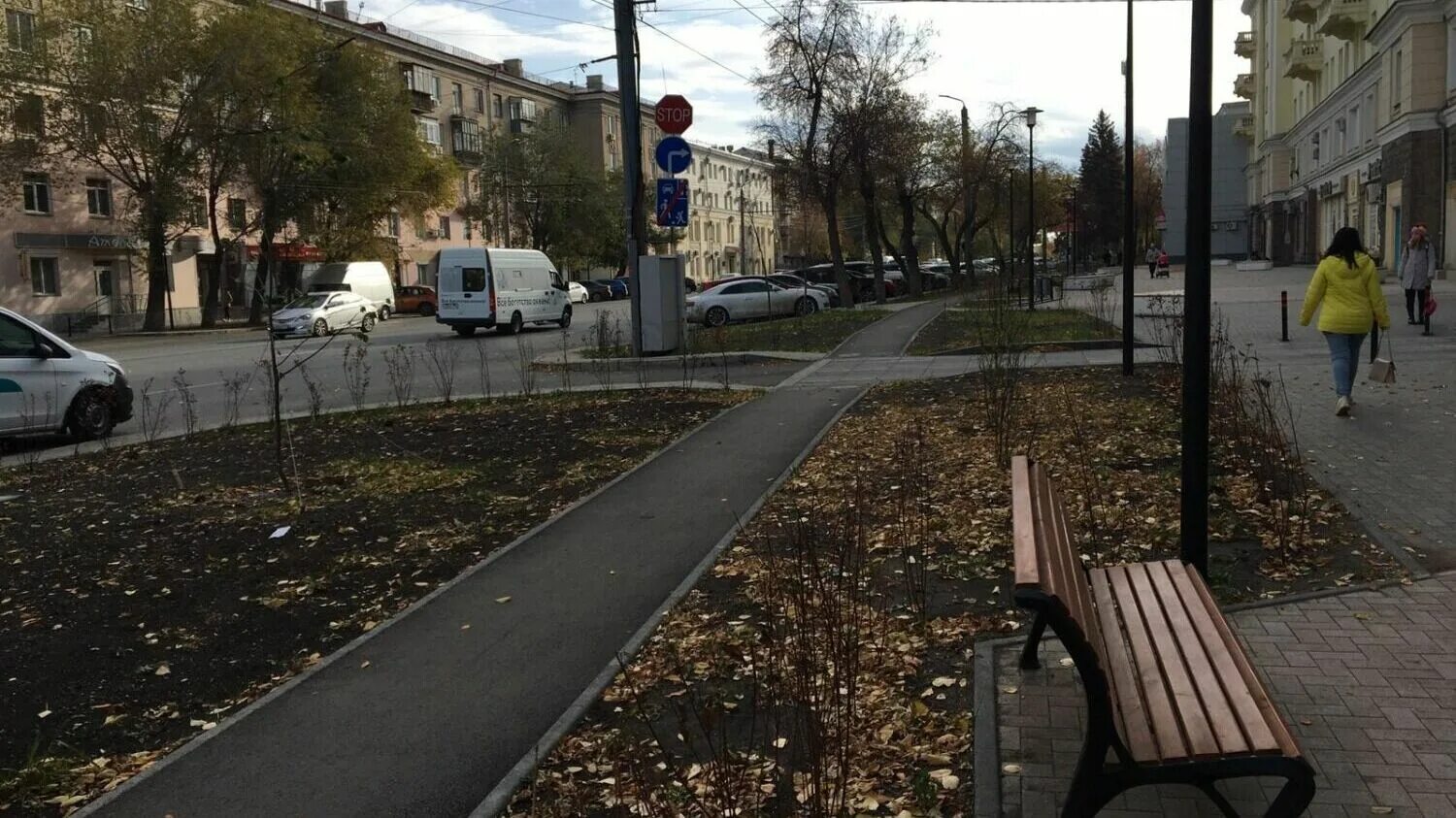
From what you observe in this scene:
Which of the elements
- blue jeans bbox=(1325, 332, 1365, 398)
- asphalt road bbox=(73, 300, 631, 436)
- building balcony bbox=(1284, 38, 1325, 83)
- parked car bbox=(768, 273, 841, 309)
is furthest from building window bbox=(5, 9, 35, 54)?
building balcony bbox=(1284, 38, 1325, 83)

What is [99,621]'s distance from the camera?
5852mm

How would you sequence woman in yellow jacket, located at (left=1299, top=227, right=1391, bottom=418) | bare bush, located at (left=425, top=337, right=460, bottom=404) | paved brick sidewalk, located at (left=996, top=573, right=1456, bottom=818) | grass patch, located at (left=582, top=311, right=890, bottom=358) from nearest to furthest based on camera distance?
paved brick sidewalk, located at (left=996, top=573, right=1456, bottom=818), woman in yellow jacket, located at (left=1299, top=227, right=1391, bottom=418), bare bush, located at (left=425, top=337, right=460, bottom=404), grass patch, located at (left=582, top=311, right=890, bottom=358)

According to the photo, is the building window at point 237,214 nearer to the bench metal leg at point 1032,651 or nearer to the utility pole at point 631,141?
the utility pole at point 631,141

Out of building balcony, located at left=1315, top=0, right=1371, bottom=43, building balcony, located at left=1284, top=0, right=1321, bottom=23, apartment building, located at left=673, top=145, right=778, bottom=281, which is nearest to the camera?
building balcony, located at left=1315, top=0, right=1371, bottom=43

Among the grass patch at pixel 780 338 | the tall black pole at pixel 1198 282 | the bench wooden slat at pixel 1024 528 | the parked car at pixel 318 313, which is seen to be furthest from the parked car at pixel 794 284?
the bench wooden slat at pixel 1024 528

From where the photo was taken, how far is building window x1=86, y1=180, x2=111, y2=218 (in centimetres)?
4631

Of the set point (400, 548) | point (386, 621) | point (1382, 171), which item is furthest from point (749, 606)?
point (1382, 171)

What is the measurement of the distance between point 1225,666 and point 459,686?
115 inches

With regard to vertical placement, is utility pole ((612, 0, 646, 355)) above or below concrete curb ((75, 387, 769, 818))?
above

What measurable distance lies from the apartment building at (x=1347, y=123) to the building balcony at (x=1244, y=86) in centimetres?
19

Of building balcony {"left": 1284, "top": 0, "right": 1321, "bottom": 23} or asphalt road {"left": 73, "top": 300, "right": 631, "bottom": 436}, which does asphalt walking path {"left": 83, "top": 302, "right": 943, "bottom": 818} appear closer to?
asphalt road {"left": 73, "top": 300, "right": 631, "bottom": 436}

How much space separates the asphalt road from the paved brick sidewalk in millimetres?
6059

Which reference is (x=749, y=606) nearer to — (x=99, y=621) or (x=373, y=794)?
(x=373, y=794)

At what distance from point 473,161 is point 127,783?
72756mm
